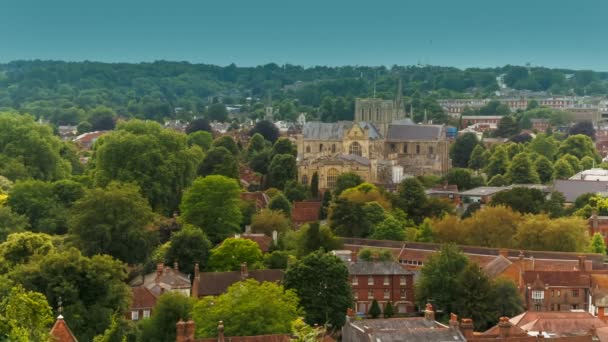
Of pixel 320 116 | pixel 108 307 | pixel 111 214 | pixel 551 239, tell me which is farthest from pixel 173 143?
pixel 320 116

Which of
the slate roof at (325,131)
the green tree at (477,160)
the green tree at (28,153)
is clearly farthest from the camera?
the green tree at (477,160)

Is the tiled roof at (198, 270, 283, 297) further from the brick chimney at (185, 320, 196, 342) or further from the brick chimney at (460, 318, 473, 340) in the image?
the brick chimney at (460, 318, 473, 340)

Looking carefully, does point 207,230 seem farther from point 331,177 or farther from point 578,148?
point 578,148

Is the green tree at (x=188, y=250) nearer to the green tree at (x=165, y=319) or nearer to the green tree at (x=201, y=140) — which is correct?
the green tree at (x=165, y=319)

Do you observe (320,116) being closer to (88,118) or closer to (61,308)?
(88,118)

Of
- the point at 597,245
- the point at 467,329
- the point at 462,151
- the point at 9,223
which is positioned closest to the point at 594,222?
the point at 597,245

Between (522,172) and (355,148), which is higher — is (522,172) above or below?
below

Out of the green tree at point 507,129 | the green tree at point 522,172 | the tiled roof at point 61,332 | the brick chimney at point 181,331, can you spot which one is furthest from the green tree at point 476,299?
the green tree at point 507,129
